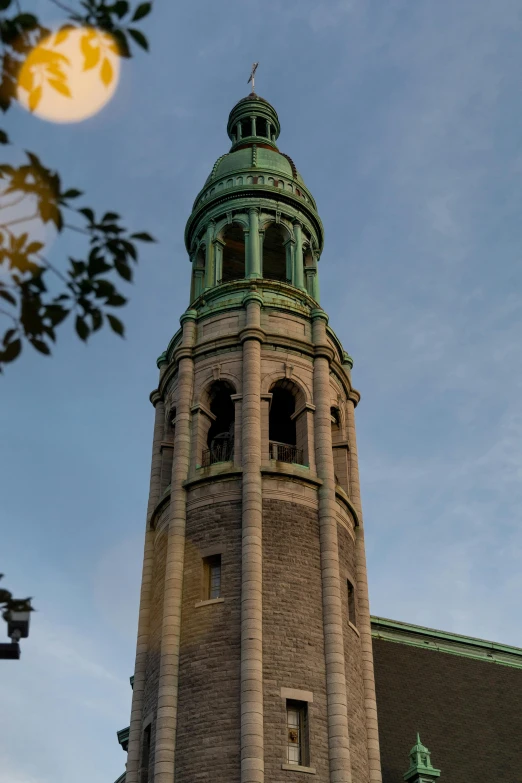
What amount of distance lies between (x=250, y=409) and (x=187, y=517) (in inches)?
157

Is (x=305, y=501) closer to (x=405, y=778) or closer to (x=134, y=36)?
(x=405, y=778)

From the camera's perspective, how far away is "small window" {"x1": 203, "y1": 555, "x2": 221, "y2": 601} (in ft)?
96.2

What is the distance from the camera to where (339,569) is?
99.3ft

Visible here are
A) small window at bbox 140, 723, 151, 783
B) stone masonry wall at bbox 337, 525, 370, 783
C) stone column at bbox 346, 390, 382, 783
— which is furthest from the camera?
stone column at bbox 346, 390, 382, 783

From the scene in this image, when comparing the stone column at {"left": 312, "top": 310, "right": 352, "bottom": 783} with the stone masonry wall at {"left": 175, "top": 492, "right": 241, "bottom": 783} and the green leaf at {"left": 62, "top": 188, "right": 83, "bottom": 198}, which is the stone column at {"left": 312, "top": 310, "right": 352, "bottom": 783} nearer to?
the stone masonry wall at {"left": 175, "top": 492, "right": 241, "bottom": 783}

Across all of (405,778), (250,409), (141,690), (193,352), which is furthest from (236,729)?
(193,352)

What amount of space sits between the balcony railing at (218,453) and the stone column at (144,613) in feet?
9.17

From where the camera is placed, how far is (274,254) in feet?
139

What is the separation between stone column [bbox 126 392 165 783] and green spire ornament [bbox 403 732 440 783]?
8234mm

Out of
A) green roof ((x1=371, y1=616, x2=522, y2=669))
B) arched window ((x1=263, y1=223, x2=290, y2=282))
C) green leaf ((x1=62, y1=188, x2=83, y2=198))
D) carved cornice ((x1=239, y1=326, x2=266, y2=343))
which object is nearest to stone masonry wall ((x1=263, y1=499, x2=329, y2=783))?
carved cornice ((x1=239, y1=326, x2=266, y2=343))

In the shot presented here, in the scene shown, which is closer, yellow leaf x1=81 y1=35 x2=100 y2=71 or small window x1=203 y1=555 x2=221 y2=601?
yellow leaf x1=81 y1=35 x2=100 y2=71

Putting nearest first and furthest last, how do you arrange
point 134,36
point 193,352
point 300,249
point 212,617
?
point 134,36, point 212,617, point 193,352, point 300,249

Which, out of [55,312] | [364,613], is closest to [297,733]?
[364,613]

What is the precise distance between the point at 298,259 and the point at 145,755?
63.2 ft
